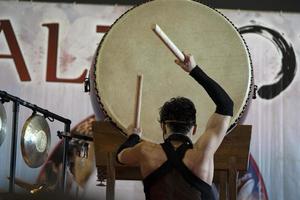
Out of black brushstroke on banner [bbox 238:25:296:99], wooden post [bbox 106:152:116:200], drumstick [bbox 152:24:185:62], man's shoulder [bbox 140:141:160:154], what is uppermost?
black brushstroke on banner [bbox 238:25:296:99]

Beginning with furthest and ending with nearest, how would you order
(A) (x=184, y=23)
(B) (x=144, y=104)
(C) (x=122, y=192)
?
(C) (x=122, y=192) → (A) (x=184, y=23) → (B) (x=144, y=104)

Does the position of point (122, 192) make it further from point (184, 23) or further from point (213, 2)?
point (184, 23)

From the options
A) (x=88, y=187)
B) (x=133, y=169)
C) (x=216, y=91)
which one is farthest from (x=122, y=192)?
(x=216, y=91)

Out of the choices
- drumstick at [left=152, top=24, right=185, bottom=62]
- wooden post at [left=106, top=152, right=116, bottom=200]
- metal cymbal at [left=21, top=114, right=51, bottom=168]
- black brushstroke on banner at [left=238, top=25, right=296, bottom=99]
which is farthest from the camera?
black brushstroke on banner at [left=238, top=25, right=296, bottom=99]

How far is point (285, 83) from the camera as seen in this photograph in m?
3.86

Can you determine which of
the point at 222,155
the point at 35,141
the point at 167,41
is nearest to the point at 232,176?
the point at 222,155

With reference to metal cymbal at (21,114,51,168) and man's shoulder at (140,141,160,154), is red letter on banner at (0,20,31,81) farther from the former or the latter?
man's shoulder at (140,141,160,154)

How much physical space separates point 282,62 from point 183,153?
100 inches

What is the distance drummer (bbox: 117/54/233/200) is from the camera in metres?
1.50

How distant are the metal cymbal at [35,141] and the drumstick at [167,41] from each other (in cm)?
217

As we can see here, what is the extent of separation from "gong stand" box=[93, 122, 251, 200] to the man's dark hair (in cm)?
44

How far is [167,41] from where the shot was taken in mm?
1490

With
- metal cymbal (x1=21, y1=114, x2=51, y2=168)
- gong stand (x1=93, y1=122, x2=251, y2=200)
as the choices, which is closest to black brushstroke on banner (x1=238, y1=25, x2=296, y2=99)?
metal cymbal (x1=21, y1=114, x2=51, y2=168)

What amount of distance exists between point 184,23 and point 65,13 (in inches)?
78.7
